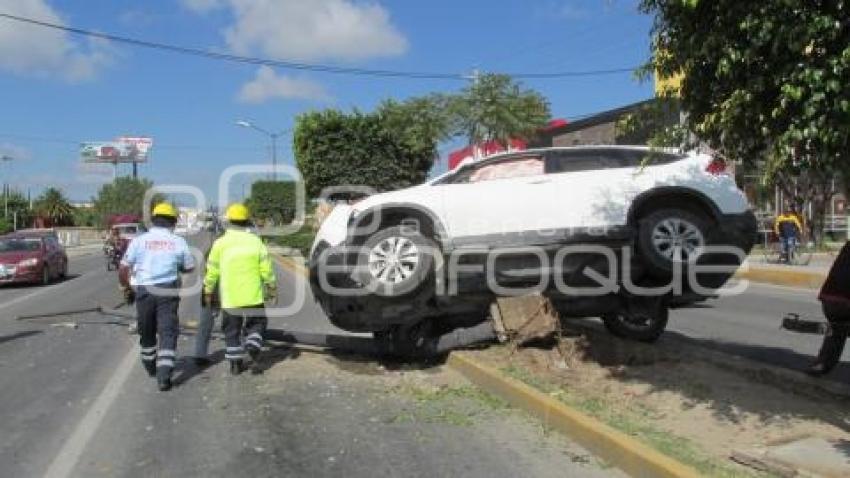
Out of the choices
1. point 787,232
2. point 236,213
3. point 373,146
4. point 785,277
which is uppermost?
point 373,146

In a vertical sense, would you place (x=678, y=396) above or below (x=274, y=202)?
below

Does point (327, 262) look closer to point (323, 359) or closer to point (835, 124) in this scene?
point (323, 359)

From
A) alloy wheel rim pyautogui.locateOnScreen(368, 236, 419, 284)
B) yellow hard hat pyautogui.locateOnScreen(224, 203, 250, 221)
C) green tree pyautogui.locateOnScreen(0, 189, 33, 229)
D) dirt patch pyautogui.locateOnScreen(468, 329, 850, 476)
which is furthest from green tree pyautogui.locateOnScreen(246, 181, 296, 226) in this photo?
dirt patch pyautogui.locateOnScreen(468, 329, 850, 476)

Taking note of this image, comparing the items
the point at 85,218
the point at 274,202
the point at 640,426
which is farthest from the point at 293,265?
the point at 85,218

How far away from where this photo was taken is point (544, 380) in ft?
27.9

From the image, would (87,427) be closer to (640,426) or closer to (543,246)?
(640,426)

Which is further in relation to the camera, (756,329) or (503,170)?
(756,329)

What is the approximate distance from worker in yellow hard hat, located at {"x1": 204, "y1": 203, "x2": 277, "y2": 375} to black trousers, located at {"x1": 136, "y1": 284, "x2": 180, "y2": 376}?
48cm

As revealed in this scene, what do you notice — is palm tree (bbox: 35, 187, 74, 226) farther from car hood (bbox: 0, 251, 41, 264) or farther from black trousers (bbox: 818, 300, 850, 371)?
black trousers (bbox: 818, 300, 850, 371)

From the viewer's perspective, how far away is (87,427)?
25.2 ft

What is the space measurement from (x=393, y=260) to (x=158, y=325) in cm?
235

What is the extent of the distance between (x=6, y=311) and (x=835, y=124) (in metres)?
16.1

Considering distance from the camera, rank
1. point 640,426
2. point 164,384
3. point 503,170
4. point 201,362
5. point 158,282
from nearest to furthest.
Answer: point 640,426
point 164,384
point 158,282
point 503,170
point 201,362

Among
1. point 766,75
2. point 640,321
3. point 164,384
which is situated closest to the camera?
point 766,75
